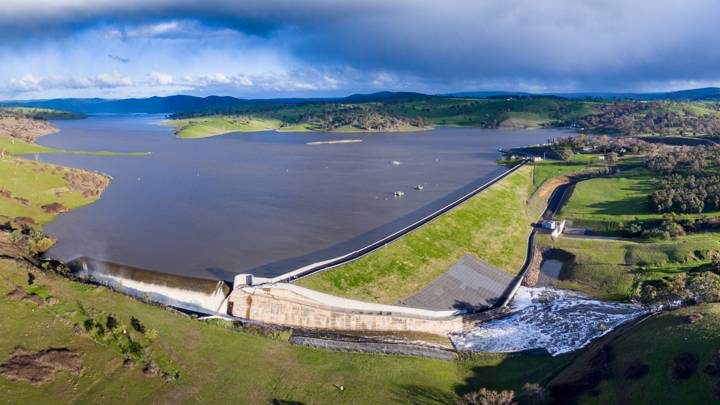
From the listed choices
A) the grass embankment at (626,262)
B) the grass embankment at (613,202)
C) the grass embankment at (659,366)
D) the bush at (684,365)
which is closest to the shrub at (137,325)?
the grass embankment at (659,366)

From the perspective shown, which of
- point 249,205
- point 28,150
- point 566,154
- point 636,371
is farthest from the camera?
point 28,150

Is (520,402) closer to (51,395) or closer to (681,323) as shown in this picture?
(681,323)

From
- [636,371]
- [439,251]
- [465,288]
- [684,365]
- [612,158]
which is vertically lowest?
[465,288]

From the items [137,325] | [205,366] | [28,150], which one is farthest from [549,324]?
[28,150]

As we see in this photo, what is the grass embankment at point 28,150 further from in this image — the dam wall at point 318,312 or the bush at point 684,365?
the bush at point 684,365

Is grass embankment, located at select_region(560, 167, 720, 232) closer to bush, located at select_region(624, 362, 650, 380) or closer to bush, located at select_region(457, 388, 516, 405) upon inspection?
bush, located at select_region(624, 362, 650, 380)

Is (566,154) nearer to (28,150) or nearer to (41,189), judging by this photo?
(41,189)

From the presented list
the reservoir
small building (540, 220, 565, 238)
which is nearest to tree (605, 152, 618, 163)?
the reservoir
